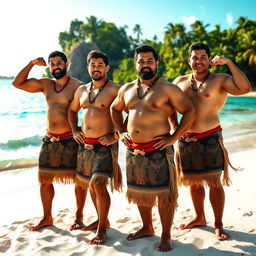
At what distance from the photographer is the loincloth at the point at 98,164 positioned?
3.71 m

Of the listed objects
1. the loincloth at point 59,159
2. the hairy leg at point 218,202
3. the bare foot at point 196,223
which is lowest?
the bare foot at point 196,223

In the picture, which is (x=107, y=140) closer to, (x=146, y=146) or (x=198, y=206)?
(x=146, y=146)

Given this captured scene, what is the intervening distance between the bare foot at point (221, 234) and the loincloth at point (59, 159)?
1941mm

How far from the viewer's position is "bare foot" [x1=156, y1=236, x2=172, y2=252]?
339cm

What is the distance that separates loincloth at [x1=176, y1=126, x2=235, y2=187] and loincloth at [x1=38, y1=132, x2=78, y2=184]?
4.84ft

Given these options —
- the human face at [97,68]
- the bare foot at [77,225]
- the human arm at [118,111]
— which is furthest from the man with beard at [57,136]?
the human arm at [118,111]

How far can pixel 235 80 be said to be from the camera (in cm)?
343

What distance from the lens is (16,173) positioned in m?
7.96

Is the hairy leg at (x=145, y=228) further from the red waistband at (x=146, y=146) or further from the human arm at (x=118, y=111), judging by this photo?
the human arm at (x=118, y=111)

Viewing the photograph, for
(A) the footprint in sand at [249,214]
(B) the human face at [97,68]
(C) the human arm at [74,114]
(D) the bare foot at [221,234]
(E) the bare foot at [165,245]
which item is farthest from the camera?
(A) the footprint in sand at [249,214]

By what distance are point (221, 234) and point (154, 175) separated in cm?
111

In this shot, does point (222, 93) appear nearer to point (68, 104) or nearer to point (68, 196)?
point (68, 104)

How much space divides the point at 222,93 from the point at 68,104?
199cm

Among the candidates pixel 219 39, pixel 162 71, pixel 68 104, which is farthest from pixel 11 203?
pixel 162 71
